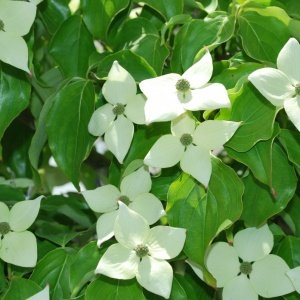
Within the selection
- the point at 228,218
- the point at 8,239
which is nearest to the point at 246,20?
the point at 228,218

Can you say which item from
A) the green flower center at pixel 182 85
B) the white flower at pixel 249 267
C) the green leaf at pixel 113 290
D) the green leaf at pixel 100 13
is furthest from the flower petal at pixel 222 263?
the green leaf at pixel 100 13

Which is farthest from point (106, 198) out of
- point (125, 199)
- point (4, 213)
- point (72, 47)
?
point (72, 47)

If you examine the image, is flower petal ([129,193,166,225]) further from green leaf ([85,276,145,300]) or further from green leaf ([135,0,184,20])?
green leaf ([135,0,184,20])

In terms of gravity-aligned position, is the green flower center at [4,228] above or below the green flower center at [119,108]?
below

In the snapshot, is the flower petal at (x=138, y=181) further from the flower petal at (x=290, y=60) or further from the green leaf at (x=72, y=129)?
the flower petal at (x=290, y=60)

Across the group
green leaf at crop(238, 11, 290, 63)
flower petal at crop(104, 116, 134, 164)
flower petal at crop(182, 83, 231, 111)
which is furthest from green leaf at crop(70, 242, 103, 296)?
green leaf at crop(238, 11, 290, 63)

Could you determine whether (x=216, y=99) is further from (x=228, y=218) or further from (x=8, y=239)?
(x=8, y=239)
